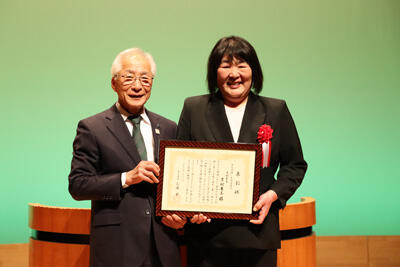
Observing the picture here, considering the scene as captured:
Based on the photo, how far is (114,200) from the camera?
190 centimetres

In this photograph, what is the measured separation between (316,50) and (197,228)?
2.62m

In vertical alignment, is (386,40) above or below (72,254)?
above

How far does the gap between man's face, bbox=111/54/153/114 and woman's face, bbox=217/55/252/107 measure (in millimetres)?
310

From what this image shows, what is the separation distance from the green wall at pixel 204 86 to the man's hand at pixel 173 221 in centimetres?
204

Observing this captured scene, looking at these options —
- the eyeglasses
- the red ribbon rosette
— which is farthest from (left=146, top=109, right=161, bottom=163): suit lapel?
the red ribbon rosette

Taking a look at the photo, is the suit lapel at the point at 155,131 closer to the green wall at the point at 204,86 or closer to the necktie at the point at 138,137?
the necktie at the point at 138,137

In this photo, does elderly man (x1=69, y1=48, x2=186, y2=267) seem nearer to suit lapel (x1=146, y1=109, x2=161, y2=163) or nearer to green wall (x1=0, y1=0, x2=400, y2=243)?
suit lapel (x1=146, y1=109, x2=161, y2=163)

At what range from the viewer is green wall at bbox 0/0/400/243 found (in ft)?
12.1

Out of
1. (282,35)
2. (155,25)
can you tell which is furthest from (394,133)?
(155,25)

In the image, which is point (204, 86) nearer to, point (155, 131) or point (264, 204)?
point (155, 131)

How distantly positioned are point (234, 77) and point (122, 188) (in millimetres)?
614

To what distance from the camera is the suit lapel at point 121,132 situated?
1922mm

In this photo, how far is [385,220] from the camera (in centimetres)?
421

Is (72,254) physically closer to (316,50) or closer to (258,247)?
(258,247)
